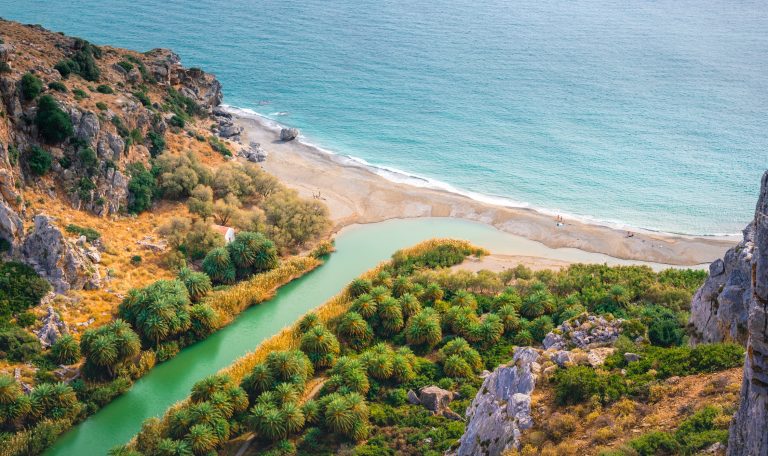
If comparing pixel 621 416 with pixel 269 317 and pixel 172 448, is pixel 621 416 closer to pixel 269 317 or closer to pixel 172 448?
pixel 172 448

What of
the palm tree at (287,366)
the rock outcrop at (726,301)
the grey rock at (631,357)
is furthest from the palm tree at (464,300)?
the grey rock at (631,357)

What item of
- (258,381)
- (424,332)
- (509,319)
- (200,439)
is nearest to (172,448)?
(200,439)

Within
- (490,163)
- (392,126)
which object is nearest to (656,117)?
(490,163)

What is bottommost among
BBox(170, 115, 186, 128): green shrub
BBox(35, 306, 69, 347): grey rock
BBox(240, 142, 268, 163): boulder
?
BBox(35, 306, 69, 347): grey rock

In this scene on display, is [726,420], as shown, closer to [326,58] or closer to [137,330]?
[137,330]

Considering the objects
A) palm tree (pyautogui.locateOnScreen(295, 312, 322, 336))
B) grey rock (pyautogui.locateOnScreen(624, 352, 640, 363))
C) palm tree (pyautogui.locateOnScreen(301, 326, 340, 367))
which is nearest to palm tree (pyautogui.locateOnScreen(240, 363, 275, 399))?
palm tree (pyautogui.locateOnScreen(301, 326, 340, 367))

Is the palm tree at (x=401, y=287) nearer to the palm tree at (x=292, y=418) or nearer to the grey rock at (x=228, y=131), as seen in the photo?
the palm tree at (x=292, y=418)

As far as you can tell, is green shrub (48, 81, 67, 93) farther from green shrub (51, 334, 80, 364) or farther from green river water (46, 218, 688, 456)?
green river water (46, 218, 688, 456)
